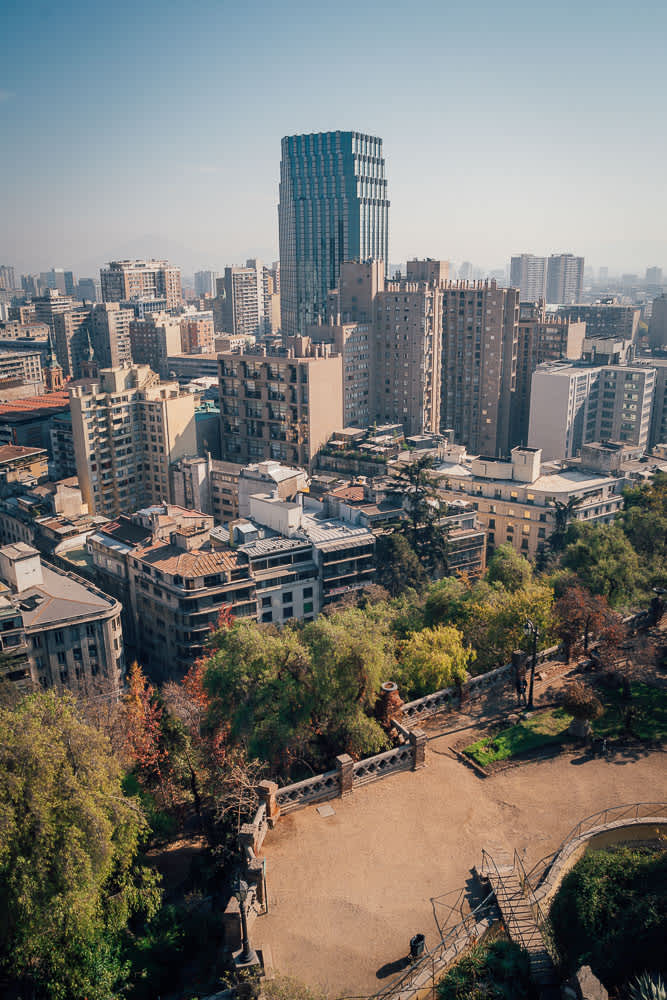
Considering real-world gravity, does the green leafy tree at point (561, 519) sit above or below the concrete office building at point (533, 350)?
below

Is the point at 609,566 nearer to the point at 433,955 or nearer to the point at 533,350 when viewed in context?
the point at 433,955

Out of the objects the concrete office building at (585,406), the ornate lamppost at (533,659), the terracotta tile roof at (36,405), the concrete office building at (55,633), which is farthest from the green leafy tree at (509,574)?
the terracotta tile roof at (36,405)

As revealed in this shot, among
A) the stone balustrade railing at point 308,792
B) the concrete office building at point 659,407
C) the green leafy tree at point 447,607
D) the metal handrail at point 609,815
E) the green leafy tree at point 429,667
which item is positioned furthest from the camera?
the concrete office building at point 659,407

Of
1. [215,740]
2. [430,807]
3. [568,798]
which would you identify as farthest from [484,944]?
[215,740]

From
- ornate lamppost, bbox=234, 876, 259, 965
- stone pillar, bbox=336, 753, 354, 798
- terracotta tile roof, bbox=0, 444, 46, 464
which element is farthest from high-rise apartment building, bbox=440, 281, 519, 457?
ornate lamppost, bbox=234, 876, 259, 965

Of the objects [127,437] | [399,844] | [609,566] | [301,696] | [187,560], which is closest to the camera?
[399,844]

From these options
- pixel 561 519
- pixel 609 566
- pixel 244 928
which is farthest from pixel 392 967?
pixel 561 519

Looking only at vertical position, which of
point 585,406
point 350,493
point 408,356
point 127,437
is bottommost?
point 350,493

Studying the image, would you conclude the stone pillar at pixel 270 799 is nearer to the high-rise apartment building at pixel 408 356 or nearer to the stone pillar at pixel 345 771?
the stone pillar at pixel 345 771
